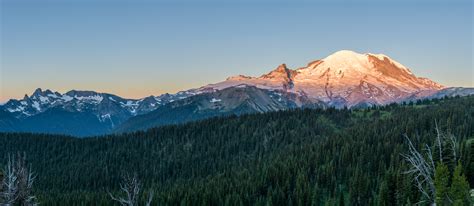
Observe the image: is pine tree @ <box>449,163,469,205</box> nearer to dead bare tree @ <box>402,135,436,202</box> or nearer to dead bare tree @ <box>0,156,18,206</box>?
dead bare tree @ <box>402,135,436,202</box>

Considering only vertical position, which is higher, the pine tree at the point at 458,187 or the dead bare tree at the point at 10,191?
the dead bare tree at the point at 10,191

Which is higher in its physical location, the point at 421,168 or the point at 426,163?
the point at 426,163

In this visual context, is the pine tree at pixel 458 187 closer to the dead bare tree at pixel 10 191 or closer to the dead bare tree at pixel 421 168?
the dead bare tree at pixel 421 168

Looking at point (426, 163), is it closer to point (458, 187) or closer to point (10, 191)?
point (458, 187)

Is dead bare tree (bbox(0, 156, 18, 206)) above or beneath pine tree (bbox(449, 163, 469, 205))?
above

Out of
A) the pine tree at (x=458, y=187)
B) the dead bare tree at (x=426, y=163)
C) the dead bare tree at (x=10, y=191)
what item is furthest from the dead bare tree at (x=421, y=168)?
the dead bare tree at (x=10, y=191)

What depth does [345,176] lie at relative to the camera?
184m

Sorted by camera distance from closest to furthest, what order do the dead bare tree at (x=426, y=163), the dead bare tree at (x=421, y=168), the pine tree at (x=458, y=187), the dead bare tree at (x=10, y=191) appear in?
1. the dead bare tree at (x=10, y=191)
2. the dead bare tree at (x=421, y=168)
3. the dead bare tree at (x=426, y=163)
4. the pine tree at (x=458, y=187)

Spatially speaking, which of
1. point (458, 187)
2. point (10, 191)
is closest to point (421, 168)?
point (458, 187)

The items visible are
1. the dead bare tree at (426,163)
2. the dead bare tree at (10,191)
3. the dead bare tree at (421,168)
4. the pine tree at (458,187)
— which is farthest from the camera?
the pine tree at (458,187)

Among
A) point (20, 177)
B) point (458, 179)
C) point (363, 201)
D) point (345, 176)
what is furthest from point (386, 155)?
point (20, 177)

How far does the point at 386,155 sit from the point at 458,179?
113319 mm

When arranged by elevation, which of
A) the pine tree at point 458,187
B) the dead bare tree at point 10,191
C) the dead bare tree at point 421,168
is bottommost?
the pine tree at point 458,187

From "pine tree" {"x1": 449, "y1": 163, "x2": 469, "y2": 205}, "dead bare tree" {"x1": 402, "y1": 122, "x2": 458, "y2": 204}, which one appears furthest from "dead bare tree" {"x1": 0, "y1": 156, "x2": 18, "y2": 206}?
"pine tree" {"x1": 449, "y1": 163, "x2": 469, "y2": 205}
